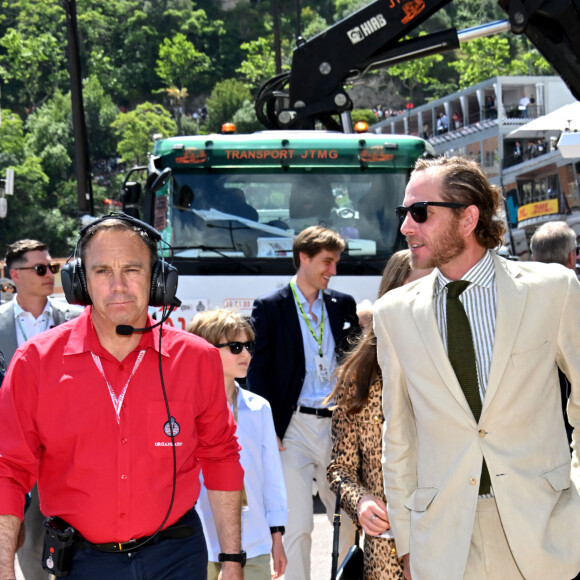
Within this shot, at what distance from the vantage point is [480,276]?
3506 millimetres

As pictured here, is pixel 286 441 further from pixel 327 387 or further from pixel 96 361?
pixel 96 361

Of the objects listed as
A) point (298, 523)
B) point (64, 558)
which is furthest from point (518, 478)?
point (298, 523)

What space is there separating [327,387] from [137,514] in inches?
132

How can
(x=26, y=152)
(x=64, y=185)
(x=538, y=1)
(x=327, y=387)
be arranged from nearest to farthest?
1. (x=327, y=387)
2. (x=538, y=1)
3. (x=26, y=152)
4. (x=64, y=185)

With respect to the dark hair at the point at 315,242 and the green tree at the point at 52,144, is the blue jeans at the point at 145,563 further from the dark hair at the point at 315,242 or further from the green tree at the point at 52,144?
the green tree at the point at 52,144

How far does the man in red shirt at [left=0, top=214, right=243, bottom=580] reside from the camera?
3.34 meters

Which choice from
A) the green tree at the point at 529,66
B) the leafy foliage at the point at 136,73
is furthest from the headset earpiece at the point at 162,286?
the green tree at the point at 529,66

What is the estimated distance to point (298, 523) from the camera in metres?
6.03

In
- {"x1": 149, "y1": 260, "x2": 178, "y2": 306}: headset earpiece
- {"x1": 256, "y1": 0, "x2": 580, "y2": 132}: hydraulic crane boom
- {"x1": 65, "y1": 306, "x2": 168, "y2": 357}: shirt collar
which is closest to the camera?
{"x1": 65, "y1": 306, "x2": 168, "y2": 357}: shirt collar

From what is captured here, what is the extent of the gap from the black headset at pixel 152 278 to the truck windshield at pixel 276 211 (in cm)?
623

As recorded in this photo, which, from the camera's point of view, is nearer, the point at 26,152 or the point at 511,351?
the point at 511,351

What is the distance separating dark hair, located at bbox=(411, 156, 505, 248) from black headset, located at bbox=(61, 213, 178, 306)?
38.1 inches

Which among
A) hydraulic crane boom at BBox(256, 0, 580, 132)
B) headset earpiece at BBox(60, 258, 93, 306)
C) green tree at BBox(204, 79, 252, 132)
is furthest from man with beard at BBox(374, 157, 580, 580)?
green tree at BBox(204, 79, 252, 132)

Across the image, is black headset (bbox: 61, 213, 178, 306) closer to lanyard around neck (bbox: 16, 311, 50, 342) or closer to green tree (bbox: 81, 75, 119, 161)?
lanyard around neck (bbox: 16, 311, 50, 342)
